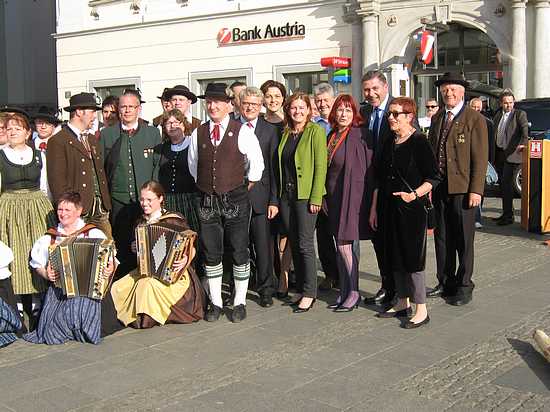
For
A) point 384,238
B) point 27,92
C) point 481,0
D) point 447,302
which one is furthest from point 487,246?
point 27,92

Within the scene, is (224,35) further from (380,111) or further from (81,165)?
(81,165)

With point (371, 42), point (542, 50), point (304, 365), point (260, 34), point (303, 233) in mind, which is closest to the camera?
point (304, 365)

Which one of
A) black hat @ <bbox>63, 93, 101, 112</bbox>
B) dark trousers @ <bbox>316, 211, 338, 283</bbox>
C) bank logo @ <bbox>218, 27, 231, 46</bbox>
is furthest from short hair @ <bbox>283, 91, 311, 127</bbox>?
bank logo @ <bbox>218, 27, 231, 46</bbox>

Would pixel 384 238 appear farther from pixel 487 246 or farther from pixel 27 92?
pixel 27 92

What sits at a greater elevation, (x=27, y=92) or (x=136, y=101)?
(x=27, y=92)

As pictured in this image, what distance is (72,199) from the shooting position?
5.68 metres

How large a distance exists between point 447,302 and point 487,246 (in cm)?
315

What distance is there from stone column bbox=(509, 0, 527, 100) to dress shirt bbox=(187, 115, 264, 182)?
12555mm

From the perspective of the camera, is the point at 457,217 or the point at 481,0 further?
the point at 481,0

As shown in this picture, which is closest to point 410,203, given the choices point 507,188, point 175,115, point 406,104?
point 406,104

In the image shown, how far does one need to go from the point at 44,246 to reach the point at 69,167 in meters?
0.74

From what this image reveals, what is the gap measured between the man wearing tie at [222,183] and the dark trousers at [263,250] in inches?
12.3

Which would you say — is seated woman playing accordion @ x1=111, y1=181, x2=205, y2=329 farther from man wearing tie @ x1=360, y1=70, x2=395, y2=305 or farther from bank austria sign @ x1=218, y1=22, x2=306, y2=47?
bank austria sign @ x1=218, y1=22, x2=306, y2=47

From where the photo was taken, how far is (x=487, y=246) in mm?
9438
